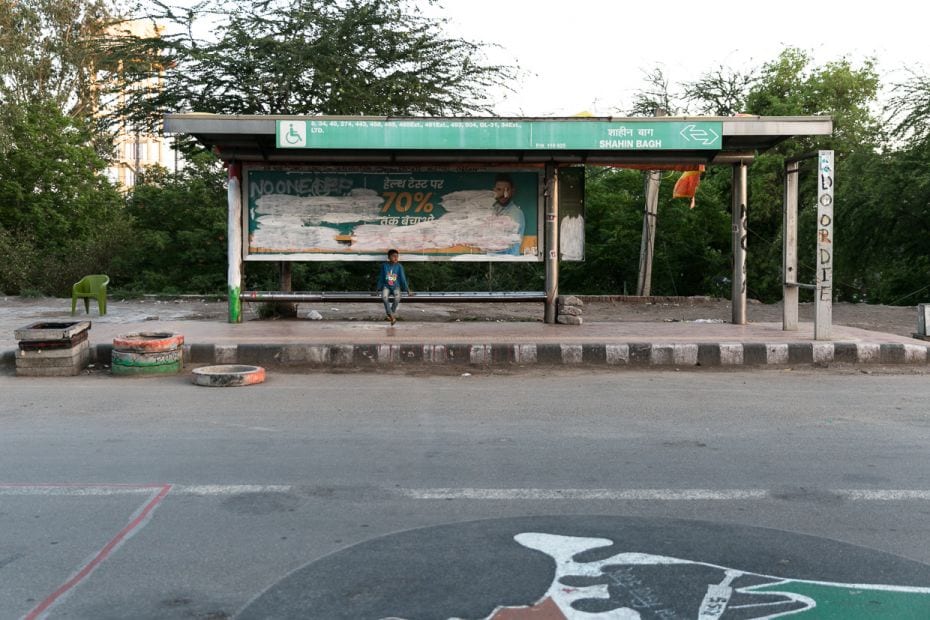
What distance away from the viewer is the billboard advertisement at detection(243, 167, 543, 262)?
14.2m

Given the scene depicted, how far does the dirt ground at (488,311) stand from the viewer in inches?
618

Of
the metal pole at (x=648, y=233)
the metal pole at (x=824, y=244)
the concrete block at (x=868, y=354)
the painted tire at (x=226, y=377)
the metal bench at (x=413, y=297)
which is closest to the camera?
the painted tire at (x=226, y=377)

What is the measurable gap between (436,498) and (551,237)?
381 inches

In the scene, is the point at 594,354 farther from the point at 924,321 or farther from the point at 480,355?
the point at 924,321

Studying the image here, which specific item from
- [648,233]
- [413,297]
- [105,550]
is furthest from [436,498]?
[648,233]

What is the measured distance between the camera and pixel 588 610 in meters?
3.49

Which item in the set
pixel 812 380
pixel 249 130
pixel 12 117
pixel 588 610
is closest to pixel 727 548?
pixel 588 610

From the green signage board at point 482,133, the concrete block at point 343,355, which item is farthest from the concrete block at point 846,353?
the concrete block at point 343,355

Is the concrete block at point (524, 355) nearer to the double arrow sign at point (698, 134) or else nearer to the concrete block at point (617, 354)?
the concrete block at point (617, 354)

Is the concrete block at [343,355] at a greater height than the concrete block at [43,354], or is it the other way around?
the concrete block at [43,354]

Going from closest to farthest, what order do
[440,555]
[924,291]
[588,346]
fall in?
[440,555] → [588,346] → [924,291]

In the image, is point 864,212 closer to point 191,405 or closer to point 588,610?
point 191,405

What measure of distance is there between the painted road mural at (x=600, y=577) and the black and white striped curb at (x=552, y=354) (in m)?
6.63

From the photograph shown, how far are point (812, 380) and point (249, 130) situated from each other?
838 centimetres
